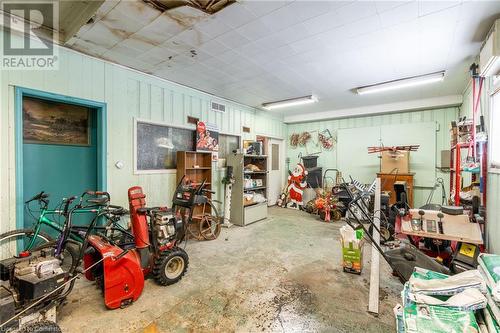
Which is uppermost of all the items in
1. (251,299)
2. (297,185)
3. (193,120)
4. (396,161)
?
(193,120)

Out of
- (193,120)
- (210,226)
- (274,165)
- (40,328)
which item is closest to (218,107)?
(193,120)

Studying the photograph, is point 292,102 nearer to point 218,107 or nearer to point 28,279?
point 218,107

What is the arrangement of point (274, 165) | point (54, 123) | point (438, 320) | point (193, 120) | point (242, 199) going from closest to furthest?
point (438, 320), point (54, 123), point (193, 120), point (242, 199), point (274, 165)

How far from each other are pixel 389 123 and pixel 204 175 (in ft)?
16.3

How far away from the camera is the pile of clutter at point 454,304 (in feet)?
3.91

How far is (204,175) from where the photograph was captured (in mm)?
4668

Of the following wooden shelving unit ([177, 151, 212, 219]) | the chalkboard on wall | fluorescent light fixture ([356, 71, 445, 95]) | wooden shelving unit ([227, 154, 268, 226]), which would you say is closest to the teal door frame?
the chalkboard on wall

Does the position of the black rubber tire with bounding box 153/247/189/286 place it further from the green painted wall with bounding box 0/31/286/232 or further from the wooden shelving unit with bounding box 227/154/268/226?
the wooden shelving unit with bounding box 227/154/268/226

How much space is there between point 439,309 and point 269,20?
2.71 meters

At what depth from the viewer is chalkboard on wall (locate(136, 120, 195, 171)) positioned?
3.69 metres

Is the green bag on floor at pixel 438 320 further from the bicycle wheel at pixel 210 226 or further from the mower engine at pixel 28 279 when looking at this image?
the bicycle wheel at pixel 210 226

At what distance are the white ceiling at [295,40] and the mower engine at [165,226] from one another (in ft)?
6.92

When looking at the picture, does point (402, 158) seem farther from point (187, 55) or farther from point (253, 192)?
point (187, 55)

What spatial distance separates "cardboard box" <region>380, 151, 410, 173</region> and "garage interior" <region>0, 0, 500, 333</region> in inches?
57.1
